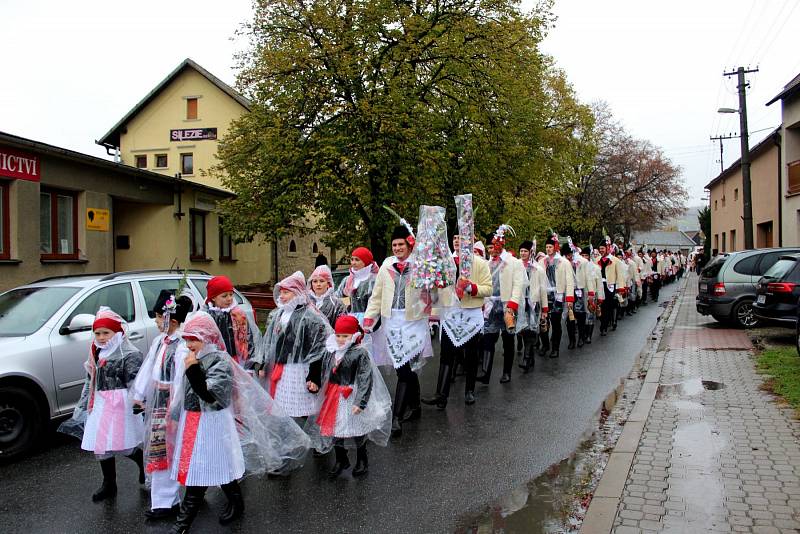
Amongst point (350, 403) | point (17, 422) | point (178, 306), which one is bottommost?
point (17, 422)

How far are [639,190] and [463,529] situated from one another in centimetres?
4508

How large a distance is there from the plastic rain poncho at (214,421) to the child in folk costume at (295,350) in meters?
0.82

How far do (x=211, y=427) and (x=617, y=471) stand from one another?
304 cm

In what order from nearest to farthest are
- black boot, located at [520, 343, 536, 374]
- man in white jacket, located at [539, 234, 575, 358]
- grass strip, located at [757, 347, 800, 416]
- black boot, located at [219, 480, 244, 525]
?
black boot, located at [219, 480, 244, 525] < grass strip, located at [757, 347, 800, 416] < black boot, located at [520, 343, 536, 374] < man in white jacket, located at [539, 234, 575, 358]

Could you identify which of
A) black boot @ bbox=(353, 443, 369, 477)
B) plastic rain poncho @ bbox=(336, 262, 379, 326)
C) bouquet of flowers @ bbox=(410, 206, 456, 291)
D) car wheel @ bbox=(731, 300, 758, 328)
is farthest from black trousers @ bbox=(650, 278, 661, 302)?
black boot @ bbox=(353, 443, 369, 477)

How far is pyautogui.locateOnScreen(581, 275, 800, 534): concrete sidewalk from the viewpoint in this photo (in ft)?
13.2

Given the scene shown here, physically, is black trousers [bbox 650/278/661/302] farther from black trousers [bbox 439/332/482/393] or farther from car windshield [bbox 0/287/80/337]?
car windshield [bbox 0/287/80/337]

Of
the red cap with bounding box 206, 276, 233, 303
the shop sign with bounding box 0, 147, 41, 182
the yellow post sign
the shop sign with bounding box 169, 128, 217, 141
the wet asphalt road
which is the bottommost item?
the wet asphalt road

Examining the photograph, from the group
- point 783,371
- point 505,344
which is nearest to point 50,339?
point 505,344

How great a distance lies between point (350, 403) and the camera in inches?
204

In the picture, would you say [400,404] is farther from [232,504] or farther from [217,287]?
[232,504]

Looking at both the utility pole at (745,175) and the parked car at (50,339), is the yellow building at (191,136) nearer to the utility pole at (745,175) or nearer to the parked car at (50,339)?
the utility pole at (745,175)

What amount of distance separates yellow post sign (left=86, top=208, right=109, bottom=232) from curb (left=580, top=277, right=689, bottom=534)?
44.6ft

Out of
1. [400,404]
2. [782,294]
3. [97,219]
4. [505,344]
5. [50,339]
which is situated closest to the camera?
[50,339]
